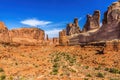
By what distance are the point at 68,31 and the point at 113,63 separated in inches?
3733

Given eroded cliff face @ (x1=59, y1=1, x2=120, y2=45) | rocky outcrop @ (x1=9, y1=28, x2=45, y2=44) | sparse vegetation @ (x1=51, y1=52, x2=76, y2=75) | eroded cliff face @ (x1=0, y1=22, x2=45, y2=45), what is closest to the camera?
sparse vegetation @ (x1=51, y1=52, x2=76, y2=75)

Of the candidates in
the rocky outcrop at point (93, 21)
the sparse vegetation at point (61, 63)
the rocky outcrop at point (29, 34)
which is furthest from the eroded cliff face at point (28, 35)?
the sparse vegetation at point (61, 63)

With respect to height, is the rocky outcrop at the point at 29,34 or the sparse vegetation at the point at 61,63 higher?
the rocky outcrop at the point at 29,34

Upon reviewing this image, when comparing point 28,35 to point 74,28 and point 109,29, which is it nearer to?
point 74,28

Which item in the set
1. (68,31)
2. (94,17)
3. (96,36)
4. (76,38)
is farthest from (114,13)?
(68,31)

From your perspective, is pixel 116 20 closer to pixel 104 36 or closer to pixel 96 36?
pixel 104 36

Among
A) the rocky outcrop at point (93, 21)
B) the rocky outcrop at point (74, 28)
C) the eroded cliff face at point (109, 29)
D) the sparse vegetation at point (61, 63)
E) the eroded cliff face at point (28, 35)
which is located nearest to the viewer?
the sparse vegetation at point (61, 63)

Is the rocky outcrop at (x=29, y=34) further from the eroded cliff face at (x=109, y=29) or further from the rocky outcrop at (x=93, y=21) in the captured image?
the eroded cliff face at (x=109, y=29)

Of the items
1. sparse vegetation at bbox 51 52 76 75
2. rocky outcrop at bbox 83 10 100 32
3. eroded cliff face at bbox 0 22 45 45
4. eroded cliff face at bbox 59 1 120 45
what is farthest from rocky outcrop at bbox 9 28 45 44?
sparse vegetation at bbox 51 52 76 75

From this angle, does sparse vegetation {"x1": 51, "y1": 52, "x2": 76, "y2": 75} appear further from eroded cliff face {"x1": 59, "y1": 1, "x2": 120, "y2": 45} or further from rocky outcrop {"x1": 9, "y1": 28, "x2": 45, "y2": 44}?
rocky outcrop {"x1": 9, "y1": 28, "x2": 45, "y2": 44}

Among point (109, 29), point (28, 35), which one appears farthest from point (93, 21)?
point (28, 35)

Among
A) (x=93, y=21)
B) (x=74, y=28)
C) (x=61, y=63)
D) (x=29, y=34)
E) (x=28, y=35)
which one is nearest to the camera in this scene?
(x=61, y=63)

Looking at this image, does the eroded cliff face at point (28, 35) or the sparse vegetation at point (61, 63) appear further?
the eroded cliff face at point (28, 35)

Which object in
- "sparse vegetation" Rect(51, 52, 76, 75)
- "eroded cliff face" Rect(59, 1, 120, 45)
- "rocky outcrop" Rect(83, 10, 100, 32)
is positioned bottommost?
"sparse vegetation" Rect(51, 52, 76, 75)
